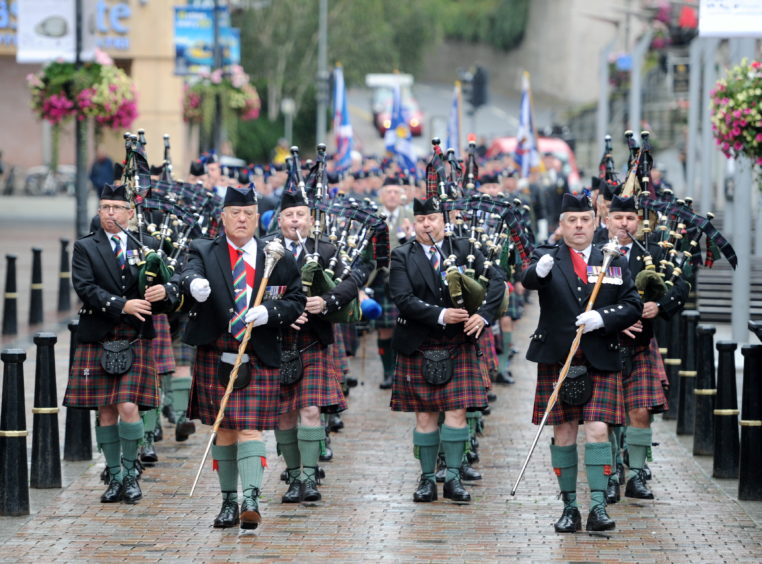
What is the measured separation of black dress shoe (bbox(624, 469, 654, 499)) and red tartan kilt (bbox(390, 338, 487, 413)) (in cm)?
102

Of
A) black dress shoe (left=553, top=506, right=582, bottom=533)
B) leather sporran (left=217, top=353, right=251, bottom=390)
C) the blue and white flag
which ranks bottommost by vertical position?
black dress shoe (left=553, top=506, right=582, bottom=533)

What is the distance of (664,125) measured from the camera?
5372 cm

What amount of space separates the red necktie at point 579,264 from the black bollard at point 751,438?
3.90 ft

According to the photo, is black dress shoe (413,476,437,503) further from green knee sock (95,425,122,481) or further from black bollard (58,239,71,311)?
black bollard (58,239,71,311)

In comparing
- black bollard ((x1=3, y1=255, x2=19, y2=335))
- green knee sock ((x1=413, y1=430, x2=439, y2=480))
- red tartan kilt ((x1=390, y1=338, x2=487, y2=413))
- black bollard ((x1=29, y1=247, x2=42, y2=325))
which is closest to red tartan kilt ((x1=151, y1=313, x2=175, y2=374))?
red tartan kilt ((x1=390, y1=338, x2=487, y2=413))

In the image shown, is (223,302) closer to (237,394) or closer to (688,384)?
(237,394)

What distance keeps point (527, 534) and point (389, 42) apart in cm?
5271

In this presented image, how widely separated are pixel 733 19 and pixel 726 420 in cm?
354

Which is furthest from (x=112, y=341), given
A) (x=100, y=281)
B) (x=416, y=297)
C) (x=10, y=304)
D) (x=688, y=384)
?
(x=10, y=304)

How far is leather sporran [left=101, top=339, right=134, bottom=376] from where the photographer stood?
8.67 metres

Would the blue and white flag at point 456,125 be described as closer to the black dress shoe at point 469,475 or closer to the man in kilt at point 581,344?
the black dress shoe at point 469,475

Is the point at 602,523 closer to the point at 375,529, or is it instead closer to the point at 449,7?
the point at 375,529

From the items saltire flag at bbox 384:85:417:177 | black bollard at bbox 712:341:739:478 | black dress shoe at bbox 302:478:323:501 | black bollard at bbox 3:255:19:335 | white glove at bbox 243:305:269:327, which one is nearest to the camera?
white glove at bbox 243:305:269:327

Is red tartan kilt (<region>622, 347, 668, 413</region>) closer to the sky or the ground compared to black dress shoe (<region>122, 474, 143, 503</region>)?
closer to the sky
